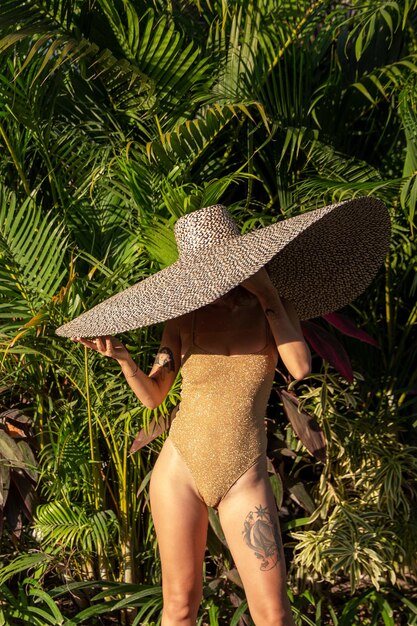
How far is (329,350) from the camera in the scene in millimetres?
3471

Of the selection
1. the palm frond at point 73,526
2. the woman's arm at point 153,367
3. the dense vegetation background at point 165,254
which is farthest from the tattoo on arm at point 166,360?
the palm frond at point 73,526

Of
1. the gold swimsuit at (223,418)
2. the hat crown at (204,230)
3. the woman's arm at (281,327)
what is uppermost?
the hat crown at (204,230)

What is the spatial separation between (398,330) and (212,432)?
6.52 feet

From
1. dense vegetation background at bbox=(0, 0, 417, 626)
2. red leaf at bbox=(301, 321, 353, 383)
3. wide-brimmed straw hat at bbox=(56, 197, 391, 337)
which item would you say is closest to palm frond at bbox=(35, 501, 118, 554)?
dense vegetation background at bbox=(0, 0, 417, 626)

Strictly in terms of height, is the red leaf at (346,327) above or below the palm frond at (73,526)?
above

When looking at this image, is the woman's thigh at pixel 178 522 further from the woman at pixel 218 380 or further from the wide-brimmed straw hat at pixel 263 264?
the wide-brimmed straw hat at pixel 263 264

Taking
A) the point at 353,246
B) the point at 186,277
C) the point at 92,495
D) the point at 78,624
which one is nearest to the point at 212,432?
the point at 186,277

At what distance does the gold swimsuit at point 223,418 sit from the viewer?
2609mm

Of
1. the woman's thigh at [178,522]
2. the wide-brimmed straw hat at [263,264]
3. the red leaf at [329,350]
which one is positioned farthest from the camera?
the red leaf at [329,350]

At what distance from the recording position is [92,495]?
3.92 metres

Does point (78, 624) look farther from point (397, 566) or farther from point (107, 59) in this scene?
point (107, 59)

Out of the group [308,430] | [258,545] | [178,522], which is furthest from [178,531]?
[308,430]

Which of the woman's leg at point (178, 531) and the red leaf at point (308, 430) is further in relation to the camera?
the red leaf at point (308, 430)

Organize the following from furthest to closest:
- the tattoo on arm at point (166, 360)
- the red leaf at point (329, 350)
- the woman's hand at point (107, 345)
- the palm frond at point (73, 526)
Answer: the palm frond at point (73, 526) → the red leaf at point (329, 350) → the tattoo on arm at point (166, 360) → the woman's hand at point (107, 345)
